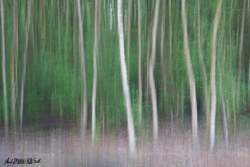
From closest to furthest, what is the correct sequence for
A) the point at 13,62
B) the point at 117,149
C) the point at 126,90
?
the point at 117,149 → the point at 126,90 → the point at 13,62

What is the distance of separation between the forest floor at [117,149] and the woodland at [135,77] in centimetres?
2

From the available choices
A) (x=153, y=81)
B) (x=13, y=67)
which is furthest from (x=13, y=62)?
(x=153, y=81)

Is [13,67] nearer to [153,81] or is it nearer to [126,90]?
[126,90]

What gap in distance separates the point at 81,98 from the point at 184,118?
1.44m

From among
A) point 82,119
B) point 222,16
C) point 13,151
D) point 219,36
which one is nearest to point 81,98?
point 82,119

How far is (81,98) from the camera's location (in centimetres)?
311

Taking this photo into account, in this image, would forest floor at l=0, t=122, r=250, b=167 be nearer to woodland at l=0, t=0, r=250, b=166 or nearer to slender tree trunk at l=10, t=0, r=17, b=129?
woodland at l=0, t=0, r=250, b=166

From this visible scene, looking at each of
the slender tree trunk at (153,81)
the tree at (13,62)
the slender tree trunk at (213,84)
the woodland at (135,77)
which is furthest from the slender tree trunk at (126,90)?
the tree at (13,62)

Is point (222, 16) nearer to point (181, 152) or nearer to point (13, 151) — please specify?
point (181, 152)

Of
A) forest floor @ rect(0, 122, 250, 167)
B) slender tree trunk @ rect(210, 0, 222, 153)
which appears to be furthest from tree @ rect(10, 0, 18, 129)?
slender tree trunk @ rect(210, 0, 222, 153)

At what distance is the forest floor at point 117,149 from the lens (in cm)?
287

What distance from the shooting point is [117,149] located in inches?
116

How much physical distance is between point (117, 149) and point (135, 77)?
3.36ft

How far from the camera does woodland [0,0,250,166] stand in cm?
301
